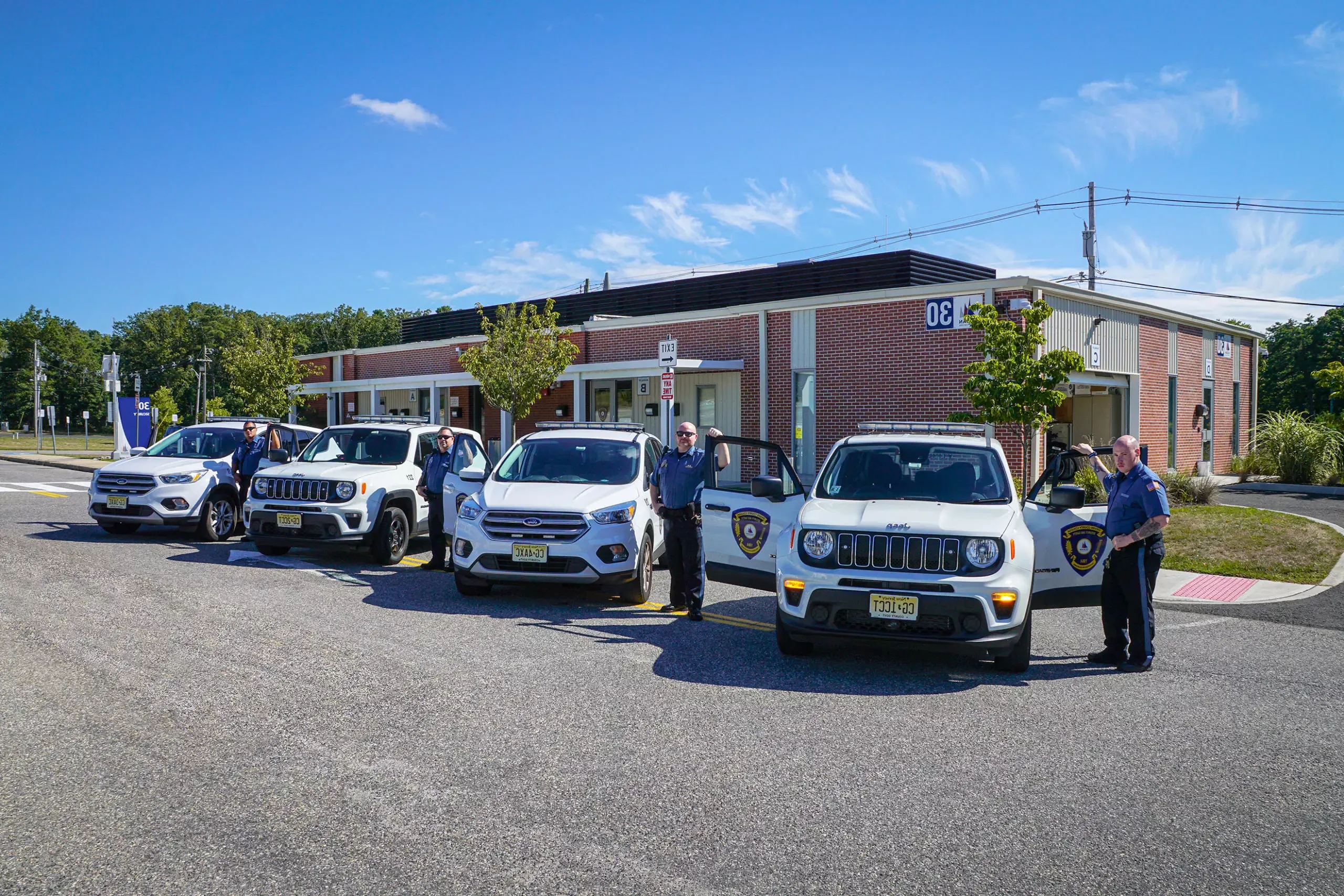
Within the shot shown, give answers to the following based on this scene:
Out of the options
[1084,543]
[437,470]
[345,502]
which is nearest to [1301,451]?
[1084,543]

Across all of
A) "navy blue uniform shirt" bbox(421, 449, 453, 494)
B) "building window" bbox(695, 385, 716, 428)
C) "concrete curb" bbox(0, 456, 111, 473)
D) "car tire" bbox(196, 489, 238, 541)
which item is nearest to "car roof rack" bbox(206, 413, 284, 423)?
"car tire" bbox(196, 489, 238, 541)

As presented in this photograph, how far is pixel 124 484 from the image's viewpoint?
13.4 m

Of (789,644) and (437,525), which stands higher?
(437,525)

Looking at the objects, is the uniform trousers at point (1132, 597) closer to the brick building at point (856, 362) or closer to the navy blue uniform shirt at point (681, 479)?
the navy blue uniform shirt at point (681, 479)

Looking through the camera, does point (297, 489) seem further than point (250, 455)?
No

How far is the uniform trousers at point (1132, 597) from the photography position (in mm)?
7195

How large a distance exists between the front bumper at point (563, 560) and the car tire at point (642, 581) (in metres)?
0.10

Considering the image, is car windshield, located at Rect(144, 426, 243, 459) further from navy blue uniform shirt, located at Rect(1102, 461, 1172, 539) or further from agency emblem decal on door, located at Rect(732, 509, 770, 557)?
navy blue uniform shirt, located at Rect(1102, 461, 1172, 539)

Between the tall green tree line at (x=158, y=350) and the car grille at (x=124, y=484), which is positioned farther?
the tall green tree line at (x=158, y=350)

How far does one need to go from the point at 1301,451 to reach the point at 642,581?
732 inches

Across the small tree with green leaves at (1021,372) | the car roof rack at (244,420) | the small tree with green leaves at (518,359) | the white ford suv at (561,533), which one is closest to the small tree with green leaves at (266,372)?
the small tree with green leaves at (518,359)

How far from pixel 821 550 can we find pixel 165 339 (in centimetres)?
12275

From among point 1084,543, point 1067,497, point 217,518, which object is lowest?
point 217,518

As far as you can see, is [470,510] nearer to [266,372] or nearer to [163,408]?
[266,372]
